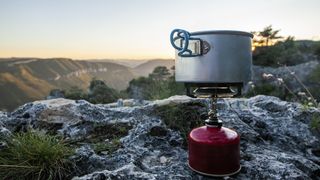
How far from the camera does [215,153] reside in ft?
8.87

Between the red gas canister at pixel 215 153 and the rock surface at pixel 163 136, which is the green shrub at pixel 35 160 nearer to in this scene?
the rock surface at pixel 163 136

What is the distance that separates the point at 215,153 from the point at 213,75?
67cm

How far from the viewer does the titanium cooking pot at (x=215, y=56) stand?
2.52 meters

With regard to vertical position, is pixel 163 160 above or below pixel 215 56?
below

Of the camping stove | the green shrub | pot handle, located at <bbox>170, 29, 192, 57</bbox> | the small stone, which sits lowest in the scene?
the small stone

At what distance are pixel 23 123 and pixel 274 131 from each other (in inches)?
114

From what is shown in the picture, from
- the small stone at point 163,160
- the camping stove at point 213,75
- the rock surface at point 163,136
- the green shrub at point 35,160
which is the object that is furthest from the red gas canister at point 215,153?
the green shrub at point 35,160

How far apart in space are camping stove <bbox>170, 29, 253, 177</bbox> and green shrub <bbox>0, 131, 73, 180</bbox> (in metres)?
1.13

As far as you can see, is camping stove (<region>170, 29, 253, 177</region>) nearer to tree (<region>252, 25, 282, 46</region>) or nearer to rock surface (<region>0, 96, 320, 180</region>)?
rock surface (<region>0, 96, 320, 180</region>)

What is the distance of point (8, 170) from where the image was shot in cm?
276

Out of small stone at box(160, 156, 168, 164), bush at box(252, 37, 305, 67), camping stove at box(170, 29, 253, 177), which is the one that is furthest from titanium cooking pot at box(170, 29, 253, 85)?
bush at box(252, 37, 305, 67)

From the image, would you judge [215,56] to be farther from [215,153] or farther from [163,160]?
[163,160]

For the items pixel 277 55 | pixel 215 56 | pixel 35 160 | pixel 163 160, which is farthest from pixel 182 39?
pixel 277 55

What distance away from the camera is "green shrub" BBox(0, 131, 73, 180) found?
271cm
